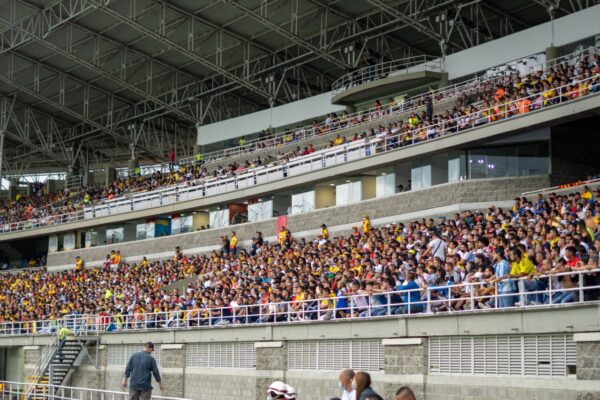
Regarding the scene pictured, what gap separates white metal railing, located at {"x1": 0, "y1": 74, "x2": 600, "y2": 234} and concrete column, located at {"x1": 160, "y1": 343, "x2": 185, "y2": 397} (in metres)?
12.3

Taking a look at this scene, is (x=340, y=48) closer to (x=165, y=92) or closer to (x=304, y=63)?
(x=304, y=63)

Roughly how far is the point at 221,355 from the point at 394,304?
10743 millimetres

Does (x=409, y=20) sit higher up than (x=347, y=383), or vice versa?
(x=409, y=20)

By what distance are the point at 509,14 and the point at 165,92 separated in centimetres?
2537

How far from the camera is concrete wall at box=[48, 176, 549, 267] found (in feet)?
120

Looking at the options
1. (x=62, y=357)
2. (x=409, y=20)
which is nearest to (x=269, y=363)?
(x=62, y=357)

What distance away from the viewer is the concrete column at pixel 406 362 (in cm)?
2473

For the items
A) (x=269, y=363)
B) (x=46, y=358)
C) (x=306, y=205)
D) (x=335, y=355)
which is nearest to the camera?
(x=335, y=355)

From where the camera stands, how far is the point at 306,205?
47.2 meters

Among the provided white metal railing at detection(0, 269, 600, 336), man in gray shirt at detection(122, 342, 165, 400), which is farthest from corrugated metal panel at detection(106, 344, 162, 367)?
man in gray shirt at detection(122, 342, 165, 400)

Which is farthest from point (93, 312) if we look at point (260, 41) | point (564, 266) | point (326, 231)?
point (564, 266)

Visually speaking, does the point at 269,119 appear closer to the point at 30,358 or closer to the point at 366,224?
the point at 30,358

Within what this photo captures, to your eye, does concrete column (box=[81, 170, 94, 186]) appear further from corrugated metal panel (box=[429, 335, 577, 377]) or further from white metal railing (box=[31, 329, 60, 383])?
corrugated metal panel (box=[429, 335, 577, 377])

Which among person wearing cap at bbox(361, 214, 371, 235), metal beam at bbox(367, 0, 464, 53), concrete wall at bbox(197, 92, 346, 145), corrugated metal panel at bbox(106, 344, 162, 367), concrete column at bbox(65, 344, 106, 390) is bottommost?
concrete column at bbox(65, 344, 106, 390)
